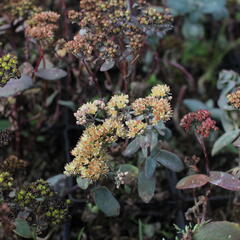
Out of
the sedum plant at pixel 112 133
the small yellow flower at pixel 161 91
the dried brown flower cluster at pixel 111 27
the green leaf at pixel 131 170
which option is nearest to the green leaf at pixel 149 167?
the sedum plant at pixel 112 133

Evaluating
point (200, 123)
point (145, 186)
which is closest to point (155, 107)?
point (200, 123)

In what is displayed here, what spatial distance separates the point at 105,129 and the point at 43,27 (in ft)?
1.56

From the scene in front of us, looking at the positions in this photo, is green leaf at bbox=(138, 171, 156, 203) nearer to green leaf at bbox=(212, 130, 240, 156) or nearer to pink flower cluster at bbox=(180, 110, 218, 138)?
pink flower cluster at bbox=(180, 110, 218, 138)

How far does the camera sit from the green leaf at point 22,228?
1.29 meters

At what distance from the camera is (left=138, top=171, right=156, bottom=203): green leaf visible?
146 cm

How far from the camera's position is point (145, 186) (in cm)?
148

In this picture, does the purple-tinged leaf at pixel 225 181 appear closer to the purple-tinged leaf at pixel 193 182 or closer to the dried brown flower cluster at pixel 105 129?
the purple-tinged leaf at pixel 193 182

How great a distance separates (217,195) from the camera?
6.30ft

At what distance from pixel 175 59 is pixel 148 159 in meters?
1.25

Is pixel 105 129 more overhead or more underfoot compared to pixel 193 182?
more overhead

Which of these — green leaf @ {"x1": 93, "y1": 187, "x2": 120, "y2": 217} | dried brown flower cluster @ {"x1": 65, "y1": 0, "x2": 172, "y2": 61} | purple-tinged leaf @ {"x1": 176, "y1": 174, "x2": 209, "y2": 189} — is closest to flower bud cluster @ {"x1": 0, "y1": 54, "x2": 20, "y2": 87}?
dried brown flower cluster @ {"x1": 65, "y1": 0, "x2": 172, "y2": 61}

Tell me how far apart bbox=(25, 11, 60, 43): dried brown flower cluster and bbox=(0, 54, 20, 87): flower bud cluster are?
20 centimetres

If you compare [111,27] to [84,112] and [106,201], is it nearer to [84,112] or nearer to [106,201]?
[84,112]

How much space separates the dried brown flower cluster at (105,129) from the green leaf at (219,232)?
12.3 inches
